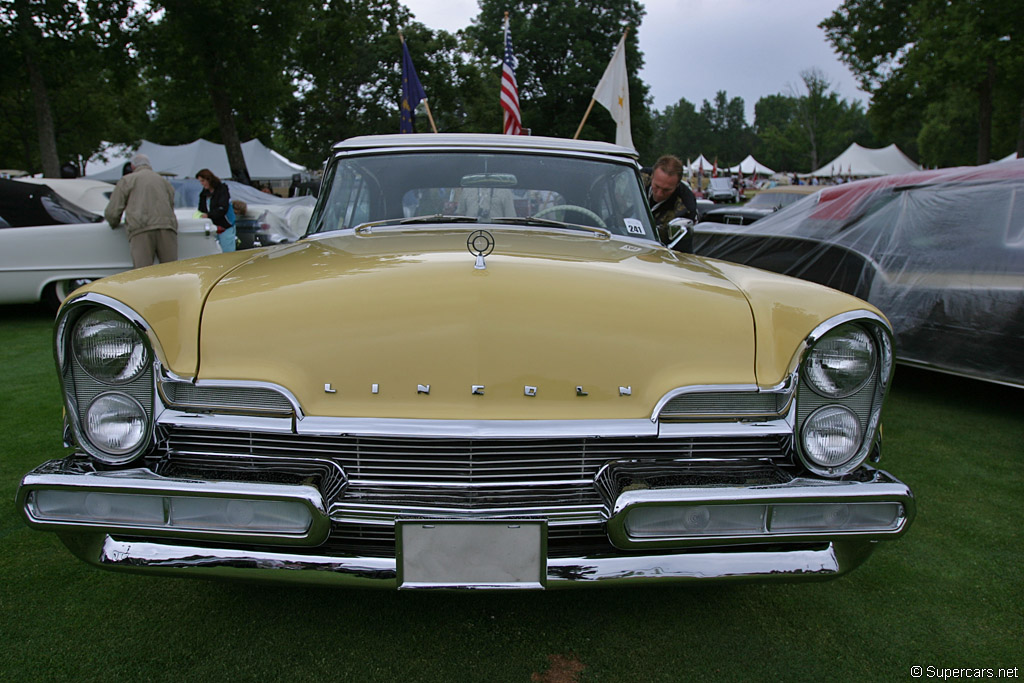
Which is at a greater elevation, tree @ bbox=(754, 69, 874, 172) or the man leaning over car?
tree @ bbox=(754, 69, 874, 172)

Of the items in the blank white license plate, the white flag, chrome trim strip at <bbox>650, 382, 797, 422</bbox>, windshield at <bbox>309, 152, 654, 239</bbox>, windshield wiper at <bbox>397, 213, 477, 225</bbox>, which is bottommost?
the blank white license plate

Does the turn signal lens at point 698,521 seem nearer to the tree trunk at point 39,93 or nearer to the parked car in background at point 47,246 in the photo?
the parked car in background at point 47,246

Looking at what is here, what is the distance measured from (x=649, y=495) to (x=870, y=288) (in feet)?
12.8

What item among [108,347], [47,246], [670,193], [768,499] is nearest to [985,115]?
[670,193]

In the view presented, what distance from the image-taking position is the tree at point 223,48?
16094 millimetres

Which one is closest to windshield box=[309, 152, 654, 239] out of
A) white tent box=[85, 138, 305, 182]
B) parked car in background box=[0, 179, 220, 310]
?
parked car in background box=[0, 179, 220, 310]

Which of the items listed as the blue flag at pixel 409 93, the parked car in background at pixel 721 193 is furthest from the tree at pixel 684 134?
the blue flag at pixel 409 93

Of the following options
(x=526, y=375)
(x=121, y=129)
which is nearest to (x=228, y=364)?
(x=526, y=375)

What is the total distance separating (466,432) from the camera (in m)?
1.73

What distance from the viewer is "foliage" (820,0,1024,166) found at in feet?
59.5

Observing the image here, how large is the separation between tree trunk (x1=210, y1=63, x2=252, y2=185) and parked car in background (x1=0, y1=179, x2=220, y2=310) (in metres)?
10.3

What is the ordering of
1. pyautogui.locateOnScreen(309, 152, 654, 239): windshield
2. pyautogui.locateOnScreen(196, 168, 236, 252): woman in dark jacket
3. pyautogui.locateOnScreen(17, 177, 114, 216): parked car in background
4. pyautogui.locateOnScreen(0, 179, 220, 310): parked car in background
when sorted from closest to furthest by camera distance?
1. pyautogui.locateOnScreen(309, 152, 654, 239): windshield
2. pyautogui.locateOnScreen(0, 179, 220, 310): parked car in background
3. pyautogui.locateOnScreen(17, 177, 114, 216): parked car in background
4. pyautogui.locateOnScreen(196, 168, 236, 252): woman in dark jacket

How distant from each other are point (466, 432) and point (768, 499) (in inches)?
28.8

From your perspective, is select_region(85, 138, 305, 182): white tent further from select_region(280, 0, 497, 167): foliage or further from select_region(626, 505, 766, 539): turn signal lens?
select_region(626, 505, 766, 539): turn signal lens
